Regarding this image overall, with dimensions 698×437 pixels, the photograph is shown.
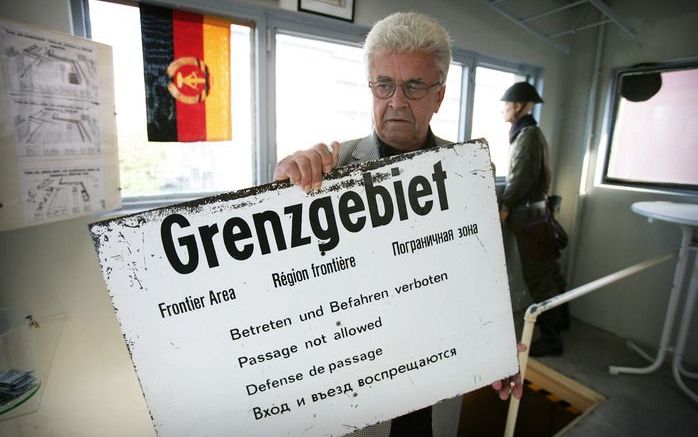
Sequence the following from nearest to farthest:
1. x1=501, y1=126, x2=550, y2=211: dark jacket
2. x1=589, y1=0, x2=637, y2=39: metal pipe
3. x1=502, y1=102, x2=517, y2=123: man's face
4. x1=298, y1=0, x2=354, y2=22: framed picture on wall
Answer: x1=298, y1=0, x2=354, y2=22: framed picture on wall, x1=589, y1=0, x2=637, y2=39: metal pipe, x1=501, y1=126, x2=550, y2=211: dark jacket, x1=502, y1=102, x2=517, y2=123: man's face

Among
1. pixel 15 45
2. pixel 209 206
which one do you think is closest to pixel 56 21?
pixel 15 45

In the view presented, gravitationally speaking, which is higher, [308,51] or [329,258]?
[308,51]

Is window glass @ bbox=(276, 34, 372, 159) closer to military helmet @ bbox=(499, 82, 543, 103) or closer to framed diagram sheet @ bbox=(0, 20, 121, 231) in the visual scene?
framed diagram sheet @ bbox=(0, 20, 121, 231)

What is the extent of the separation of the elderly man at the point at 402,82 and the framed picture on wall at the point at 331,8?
111cm

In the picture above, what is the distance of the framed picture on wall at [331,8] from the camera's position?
180cm

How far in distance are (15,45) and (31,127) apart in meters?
0.26

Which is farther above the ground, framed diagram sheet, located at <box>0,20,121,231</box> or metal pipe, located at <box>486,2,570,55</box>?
metal pipe, located at <box>486,2,570,55</box>

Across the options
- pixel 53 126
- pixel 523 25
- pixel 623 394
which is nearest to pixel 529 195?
pixel 523 25

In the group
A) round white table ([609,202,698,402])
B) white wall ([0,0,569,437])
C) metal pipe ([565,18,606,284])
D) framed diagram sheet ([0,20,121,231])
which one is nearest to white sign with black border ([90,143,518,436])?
framed diagram sheet ([0,20,121,231])

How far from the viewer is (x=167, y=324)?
595 millimetres

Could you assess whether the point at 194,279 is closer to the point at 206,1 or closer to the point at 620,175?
the point at 206,1

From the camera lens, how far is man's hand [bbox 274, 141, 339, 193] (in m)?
0.61

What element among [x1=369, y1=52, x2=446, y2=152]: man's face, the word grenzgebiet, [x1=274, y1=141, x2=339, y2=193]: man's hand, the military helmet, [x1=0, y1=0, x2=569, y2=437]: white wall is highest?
the military helmet

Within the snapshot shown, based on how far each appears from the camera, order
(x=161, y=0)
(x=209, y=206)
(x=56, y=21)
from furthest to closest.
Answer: (x=161, y=0)
(x=56, y=21)
(x=209, y=206)
